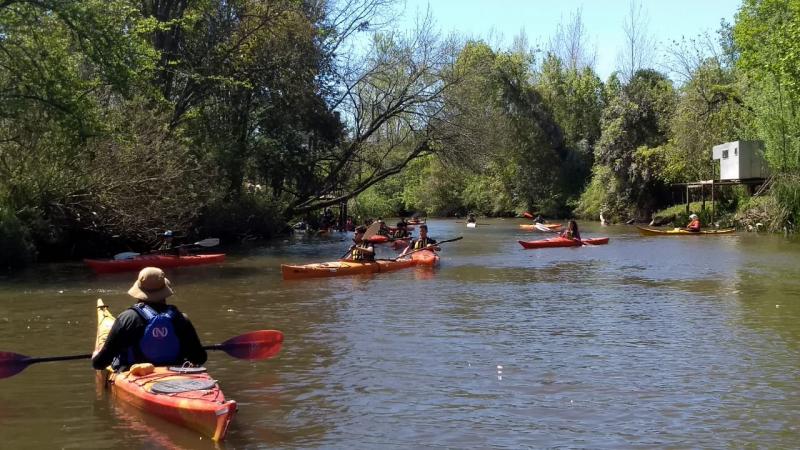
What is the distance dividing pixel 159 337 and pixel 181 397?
96cm

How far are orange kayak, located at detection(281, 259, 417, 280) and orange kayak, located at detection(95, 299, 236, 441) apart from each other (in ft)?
33.3

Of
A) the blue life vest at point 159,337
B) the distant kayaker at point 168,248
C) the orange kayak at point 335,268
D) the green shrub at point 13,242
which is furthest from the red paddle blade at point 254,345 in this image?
the distant kayaker at point 168,248

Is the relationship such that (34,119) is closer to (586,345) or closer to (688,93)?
(586,345)

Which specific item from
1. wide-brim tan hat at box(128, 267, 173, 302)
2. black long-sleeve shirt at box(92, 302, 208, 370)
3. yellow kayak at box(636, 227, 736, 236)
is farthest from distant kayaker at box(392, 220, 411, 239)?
wide-brim tan hat at box(128, 267, 173, 302)

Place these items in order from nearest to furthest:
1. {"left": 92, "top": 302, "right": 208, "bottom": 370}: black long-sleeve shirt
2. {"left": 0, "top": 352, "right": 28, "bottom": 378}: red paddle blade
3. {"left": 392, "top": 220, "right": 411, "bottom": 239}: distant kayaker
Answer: {"left": 92, "top": 302, "right": 208, "bottom": 370}: black long-sleeve shirt → {"left": 0, "top": 352, "right": 28, "bottom": 378}: red paddle blade → {"left": 392, "top": 220, "right": 411, "bottom": 239}: distant kayaker

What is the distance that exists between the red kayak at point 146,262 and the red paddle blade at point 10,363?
11809mm

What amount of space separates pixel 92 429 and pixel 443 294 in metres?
9.76

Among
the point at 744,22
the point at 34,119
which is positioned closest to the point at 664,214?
the point at 744,22

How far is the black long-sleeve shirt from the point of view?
7.71 m

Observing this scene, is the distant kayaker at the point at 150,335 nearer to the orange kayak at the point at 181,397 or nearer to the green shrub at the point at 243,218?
the orange kayak at the point at 181,397

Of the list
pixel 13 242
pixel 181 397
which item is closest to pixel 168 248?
pixel 13 242

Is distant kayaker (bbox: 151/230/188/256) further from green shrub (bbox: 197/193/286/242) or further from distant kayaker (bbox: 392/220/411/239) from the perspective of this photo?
distant kayaker (bbox: 392/220/411/239)

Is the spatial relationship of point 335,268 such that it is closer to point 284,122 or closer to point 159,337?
point 159,337

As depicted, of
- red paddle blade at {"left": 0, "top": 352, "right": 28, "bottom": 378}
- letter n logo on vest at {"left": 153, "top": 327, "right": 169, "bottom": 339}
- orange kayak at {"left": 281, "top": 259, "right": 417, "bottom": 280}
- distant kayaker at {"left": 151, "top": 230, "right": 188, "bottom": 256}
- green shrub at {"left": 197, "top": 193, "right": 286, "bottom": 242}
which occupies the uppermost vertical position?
green shrub at {"left": 197, "top": 193, "right": 286, "bottom": 242}
